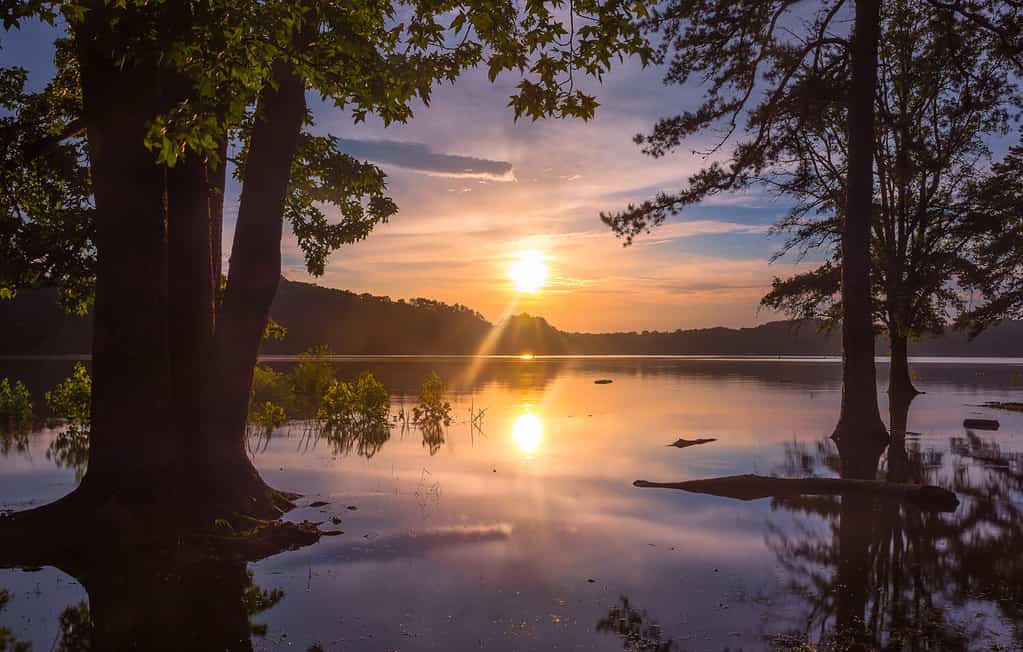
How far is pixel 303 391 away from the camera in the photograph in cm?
3581

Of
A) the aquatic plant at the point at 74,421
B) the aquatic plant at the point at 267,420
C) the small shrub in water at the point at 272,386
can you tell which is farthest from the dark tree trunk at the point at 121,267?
the small shrub in water at the point at 272,386

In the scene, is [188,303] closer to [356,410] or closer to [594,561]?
[594,561]

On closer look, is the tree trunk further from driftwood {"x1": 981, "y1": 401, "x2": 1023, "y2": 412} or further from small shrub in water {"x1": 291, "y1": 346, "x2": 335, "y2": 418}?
driftwood {"x1": 981, "y1": 401, "x2": 1023, "y2": 412}

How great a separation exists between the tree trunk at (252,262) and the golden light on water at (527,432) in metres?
8.60

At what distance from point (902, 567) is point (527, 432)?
1427 cm

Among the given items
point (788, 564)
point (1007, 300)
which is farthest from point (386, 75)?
point (1007, 300)

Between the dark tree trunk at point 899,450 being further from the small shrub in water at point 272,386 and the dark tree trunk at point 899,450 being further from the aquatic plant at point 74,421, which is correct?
→ the small shrub in water at point 272,386

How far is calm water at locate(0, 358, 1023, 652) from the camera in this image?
6.07m

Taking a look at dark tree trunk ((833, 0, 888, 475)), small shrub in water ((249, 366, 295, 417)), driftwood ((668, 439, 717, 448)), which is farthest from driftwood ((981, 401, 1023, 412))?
small shrub in water ((249, 366, 295, 417))

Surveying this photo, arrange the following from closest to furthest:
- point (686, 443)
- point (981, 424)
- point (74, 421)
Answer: point (686, 443) → point (74, 421) → point (981, 424)

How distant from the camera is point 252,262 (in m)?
10.4

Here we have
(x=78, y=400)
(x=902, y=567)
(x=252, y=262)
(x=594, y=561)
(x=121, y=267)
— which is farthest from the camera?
(x=78, y=400)

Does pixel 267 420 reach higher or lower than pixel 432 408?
lower

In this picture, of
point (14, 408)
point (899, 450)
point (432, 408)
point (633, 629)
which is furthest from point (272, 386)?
point (633, 629)
